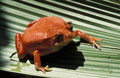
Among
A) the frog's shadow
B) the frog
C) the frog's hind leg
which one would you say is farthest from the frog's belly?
the frog's hind leg

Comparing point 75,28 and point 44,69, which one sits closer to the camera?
point 44,69

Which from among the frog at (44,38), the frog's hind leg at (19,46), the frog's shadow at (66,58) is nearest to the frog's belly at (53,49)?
the frog at (44,38)

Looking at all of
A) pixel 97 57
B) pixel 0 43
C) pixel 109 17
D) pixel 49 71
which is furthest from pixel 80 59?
pixel 0 43

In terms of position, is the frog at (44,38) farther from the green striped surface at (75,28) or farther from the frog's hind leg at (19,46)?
the green striped surface at (75,28)

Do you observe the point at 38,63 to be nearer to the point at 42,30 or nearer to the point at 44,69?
the point at 44,69

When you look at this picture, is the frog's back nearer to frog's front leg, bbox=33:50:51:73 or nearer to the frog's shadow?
frog's front leg, bbox=33:50:51:73

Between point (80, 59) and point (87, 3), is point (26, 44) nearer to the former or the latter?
point (80, 59)

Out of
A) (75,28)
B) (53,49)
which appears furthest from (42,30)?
(75,28)
